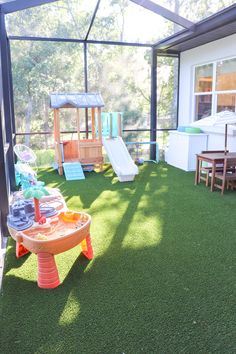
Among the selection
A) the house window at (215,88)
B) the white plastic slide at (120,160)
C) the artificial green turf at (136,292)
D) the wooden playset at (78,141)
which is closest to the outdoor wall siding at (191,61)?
the house window at (215,88)

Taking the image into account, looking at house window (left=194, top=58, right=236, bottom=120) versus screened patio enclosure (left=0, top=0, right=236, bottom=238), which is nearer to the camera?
screened patio enclosure (left=0, top=0, right=236, bottom=238)

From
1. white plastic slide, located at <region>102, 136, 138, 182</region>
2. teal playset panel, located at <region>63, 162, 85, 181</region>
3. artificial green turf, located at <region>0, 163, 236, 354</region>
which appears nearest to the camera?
artificial green turf, located at <region>0, 163, 236, 354</region>

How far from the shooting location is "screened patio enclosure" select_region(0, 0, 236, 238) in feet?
22.6

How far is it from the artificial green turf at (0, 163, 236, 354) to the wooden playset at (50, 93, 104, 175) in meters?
3.06

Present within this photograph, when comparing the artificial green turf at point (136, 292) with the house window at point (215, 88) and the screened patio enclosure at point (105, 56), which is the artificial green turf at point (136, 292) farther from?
the house window at point (215, 88)

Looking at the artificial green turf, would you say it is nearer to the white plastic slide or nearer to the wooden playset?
the white plastic slide

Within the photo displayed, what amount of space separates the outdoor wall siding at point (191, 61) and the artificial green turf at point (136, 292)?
4226 mm

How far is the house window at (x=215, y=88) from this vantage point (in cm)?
727

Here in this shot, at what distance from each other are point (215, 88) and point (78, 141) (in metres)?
3.56

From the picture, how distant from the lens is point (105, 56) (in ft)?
28.2

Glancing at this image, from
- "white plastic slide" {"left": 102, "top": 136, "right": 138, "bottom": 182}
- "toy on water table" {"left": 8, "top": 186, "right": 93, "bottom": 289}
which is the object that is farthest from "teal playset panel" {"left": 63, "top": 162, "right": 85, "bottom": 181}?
"toy on water table" {"left": 8, "top": 186, "right": 93, "bottom": 289}

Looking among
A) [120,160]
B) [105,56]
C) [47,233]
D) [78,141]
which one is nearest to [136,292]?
[47,233]

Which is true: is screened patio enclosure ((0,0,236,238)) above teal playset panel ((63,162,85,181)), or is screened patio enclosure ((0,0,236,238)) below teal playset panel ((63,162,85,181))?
above

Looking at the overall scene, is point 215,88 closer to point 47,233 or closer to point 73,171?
point 73,171
